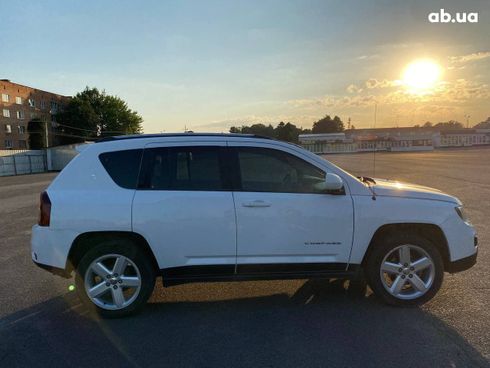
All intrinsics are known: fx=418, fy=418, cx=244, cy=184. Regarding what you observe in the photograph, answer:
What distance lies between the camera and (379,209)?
4379mm

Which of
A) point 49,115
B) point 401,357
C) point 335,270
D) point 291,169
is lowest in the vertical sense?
point 401,357

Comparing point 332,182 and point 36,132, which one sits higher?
point 36,132

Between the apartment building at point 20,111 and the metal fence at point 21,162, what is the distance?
1035 inches

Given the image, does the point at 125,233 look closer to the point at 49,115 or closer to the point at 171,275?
the point at 171,275

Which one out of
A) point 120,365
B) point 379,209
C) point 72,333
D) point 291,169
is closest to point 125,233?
point 72,333

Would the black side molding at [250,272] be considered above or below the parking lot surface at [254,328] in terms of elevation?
above

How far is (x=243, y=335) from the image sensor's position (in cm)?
393

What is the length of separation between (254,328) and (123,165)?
2.14m

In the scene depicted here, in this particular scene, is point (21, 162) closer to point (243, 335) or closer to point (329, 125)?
point (243, 335)

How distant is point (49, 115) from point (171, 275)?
94.5m

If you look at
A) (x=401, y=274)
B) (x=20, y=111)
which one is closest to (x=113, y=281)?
(x=401, y=274)

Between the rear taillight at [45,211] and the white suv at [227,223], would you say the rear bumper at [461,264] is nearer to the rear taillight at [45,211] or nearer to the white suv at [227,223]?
the white suv at [227,223]

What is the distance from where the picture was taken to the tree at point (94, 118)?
83438mm

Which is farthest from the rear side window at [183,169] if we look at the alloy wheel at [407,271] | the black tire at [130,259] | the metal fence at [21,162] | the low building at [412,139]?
the low building at [412,139]
